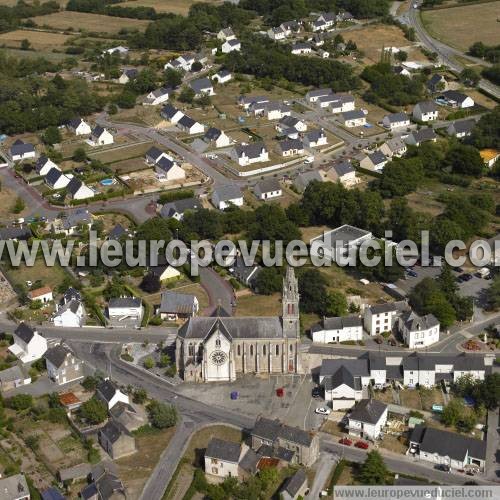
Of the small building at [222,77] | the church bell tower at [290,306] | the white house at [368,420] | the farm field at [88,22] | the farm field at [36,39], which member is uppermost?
the church bell tower at [290,306]

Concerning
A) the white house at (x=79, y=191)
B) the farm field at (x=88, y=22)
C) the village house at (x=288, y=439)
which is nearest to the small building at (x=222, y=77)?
the farm field at (x=88, y=22)

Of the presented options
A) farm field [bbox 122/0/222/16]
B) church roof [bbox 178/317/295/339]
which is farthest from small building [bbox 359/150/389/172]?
farm field [bbox 122/0/222/16]

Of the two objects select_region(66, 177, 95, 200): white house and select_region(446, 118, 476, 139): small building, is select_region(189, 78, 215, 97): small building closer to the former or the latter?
select_region(446, 118, 476, 139): small building

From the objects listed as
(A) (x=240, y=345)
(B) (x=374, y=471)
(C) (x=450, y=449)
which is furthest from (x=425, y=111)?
(B) (x=374, y=471)

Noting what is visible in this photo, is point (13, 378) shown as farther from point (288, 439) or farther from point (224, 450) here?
point (288, 439)

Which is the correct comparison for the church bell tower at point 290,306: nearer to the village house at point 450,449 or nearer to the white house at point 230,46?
the village house at point 450,449

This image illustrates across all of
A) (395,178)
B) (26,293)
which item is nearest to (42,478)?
(26,293)
